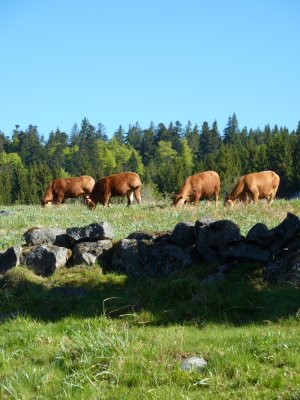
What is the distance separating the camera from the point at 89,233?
11.8 metres

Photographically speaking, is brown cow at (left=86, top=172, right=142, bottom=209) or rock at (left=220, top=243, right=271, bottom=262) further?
brown cow at (left=86, top=172, right=142, bottom=209)

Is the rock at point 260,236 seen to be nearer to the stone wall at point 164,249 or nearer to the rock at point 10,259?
the stone wall at point 164,249

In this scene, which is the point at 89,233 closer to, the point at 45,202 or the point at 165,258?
the point at 165,258

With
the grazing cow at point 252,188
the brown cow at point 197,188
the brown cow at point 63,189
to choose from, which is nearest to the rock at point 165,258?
the brown cow at point 197,188

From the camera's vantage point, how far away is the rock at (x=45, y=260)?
1102 cm

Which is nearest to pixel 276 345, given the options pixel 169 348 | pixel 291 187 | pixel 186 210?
pixel 169 348

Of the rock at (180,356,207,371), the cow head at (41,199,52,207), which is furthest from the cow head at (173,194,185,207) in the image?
the rock at (180,356,207,371)

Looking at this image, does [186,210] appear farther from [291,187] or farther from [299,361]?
[291,187]

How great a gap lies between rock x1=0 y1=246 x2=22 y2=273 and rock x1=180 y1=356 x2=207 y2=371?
623 centimetres

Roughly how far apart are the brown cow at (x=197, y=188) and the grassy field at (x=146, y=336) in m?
15.3

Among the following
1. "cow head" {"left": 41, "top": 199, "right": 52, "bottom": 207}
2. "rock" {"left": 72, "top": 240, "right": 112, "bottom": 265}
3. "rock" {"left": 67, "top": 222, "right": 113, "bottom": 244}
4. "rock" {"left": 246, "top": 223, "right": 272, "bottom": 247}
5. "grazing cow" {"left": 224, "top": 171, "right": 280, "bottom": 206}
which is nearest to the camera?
"rock" {"left": 246, "top": 223, "right": 272, "bottom": 247}

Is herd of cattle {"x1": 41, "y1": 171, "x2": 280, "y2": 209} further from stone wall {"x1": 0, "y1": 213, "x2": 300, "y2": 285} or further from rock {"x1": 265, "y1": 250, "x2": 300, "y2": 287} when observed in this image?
rock {"x1": 265, "y1": 250, "x2": 300, "y2": 287}

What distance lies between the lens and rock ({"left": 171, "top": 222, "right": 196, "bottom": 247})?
11.2 meters

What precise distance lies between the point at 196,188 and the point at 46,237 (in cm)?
1513
